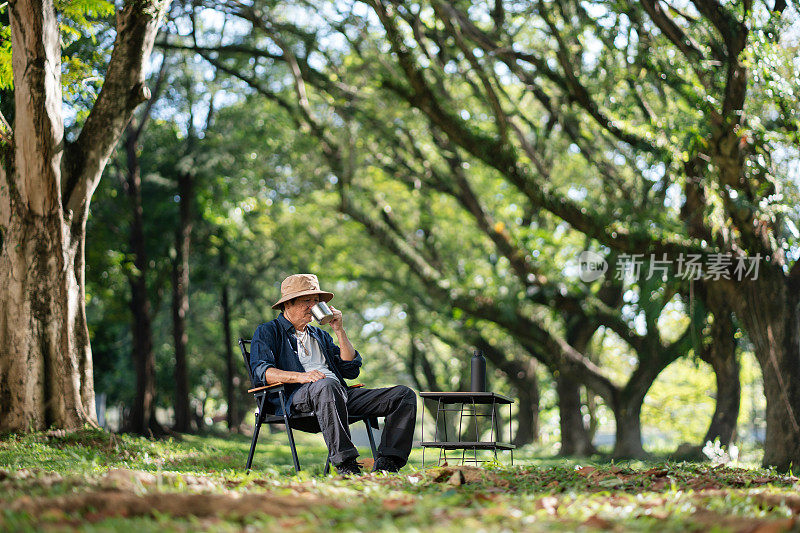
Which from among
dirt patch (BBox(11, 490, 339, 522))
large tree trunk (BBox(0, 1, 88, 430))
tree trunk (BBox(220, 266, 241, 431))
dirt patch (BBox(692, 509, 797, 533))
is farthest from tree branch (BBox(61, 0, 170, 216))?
tree trunk (BBox(220, 266, 241, 431))

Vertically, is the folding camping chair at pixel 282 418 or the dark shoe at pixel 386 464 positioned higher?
the folding camping chair at pixel 282 418

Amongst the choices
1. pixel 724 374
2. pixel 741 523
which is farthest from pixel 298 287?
pixel 724 374

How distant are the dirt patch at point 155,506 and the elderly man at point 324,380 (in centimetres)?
202

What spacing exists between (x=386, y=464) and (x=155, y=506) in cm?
265

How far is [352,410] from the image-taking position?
5.91 metres

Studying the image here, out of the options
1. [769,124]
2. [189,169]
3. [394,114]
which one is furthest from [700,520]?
[189,169]

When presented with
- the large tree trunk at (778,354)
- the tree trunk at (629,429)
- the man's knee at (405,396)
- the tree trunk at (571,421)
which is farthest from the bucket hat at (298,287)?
the tree trunk at (571,421)

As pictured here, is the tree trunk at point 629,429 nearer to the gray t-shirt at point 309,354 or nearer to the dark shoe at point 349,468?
the gray t-shirt at point 309,354

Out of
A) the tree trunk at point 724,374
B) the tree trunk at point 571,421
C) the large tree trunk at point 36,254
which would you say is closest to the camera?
the large tree trunk at point 36,254

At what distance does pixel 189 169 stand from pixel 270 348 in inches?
475

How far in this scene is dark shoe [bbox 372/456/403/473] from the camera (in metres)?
5.60

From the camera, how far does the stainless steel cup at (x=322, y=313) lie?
5.80 metres

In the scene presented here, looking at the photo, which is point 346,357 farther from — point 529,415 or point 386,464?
point 529,415

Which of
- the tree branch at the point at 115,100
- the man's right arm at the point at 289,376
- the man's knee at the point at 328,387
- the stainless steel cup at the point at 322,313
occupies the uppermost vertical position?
the tree branch at the point at 115,100
